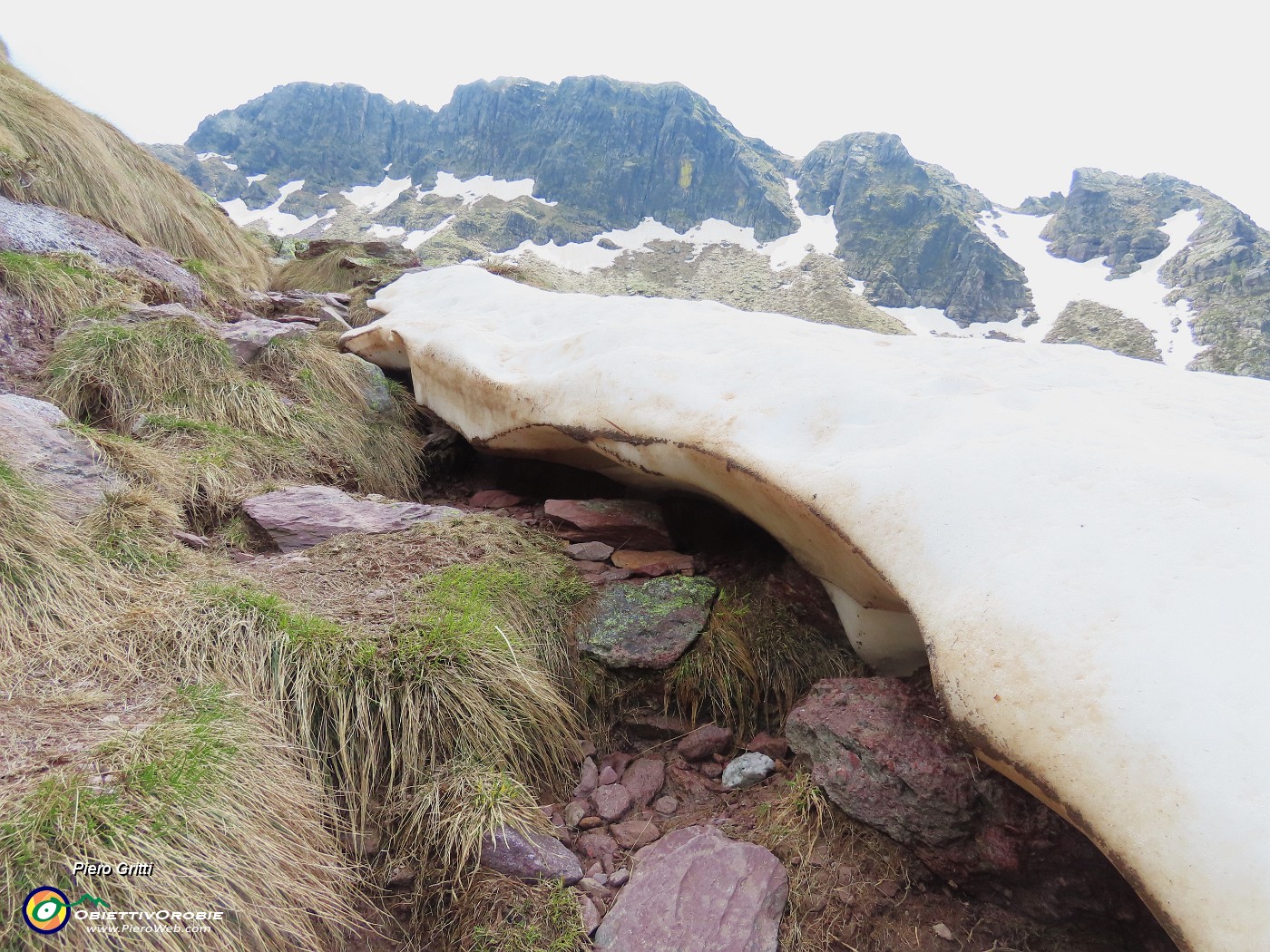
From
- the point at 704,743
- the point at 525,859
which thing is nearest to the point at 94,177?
the point at 525,859

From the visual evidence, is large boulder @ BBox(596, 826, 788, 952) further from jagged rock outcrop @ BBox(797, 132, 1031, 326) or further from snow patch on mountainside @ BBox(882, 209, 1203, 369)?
jagged rock outcrop @ BBox(797, 132, 1031, 326)

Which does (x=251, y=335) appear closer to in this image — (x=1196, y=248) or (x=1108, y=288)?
(x=1108, y=288)

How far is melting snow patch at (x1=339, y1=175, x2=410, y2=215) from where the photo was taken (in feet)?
378

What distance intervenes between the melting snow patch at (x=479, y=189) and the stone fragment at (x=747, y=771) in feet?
405

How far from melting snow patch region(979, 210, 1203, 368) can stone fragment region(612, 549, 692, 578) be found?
82.7 meters

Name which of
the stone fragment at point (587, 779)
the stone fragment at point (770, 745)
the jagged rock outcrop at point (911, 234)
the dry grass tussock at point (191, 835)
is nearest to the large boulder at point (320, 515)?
the dry grass tussock at point (191, 835)

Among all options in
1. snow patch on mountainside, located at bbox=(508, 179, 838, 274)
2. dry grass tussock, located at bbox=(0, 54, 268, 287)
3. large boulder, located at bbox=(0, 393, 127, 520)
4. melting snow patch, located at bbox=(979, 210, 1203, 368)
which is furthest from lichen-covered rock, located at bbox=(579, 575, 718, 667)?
snow patch on mountainside, located at bbox=(508, 179, 838, 274)

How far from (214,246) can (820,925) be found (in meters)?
9.05

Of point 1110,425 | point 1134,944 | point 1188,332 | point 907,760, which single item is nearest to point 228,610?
point 907,760

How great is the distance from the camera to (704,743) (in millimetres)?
2643

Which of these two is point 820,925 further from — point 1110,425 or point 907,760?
point 1110,425

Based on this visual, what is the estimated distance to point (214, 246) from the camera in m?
7.42

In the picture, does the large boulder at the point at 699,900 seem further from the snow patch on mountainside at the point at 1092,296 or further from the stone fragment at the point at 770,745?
the snow patch on mountainside at the point at 1092,296

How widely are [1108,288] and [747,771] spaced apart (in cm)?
11619
